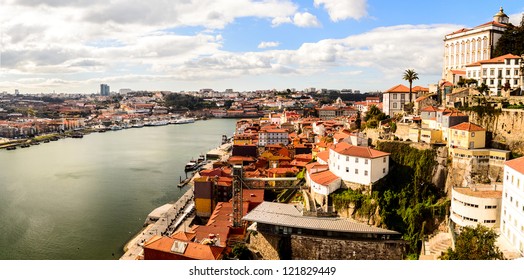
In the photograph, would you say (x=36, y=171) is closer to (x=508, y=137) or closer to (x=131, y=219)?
(x=131, y=219)

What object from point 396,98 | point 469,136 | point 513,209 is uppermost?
point 396,98

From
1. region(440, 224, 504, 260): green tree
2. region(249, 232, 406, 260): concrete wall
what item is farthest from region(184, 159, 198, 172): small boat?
region(440, 224, 504, 260): green tree

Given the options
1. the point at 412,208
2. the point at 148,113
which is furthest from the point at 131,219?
the point at 148,113

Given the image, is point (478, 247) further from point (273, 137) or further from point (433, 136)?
point (273, 137)

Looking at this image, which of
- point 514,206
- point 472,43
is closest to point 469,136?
point 514,206

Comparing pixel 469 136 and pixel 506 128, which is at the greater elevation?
pixel 506 128

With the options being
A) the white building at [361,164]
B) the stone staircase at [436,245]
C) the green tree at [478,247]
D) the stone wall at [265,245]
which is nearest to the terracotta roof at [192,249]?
the stone wall at [265,245]

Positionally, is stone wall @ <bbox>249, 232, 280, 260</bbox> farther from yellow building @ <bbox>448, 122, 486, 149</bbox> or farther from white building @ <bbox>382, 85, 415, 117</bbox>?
white building @ <bbox>382, 85, 415, 117</bbox>
